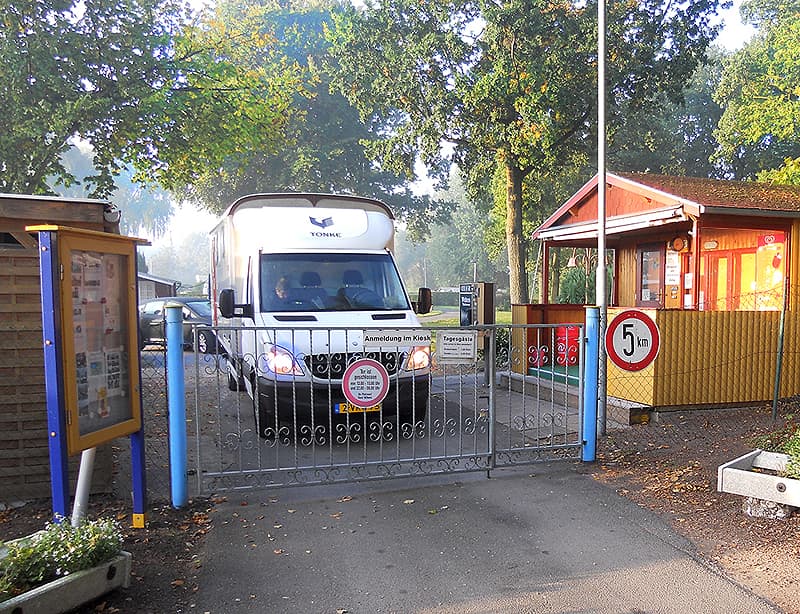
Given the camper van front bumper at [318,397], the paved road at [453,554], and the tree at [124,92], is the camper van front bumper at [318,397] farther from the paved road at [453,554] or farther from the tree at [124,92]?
the tree at [124,92]

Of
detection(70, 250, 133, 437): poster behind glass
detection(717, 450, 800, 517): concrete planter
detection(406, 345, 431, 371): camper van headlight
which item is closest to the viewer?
detection(70, 250, 133, 437): poster behind glass

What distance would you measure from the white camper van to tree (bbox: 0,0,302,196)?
6.32 meters

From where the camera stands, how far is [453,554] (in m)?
4.27

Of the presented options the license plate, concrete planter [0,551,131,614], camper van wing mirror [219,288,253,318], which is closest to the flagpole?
A: the license plate

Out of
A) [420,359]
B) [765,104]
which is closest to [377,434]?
[420,359]

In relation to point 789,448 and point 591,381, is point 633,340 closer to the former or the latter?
point 591,381

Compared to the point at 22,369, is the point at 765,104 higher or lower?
higher

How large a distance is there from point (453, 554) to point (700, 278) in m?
10.3

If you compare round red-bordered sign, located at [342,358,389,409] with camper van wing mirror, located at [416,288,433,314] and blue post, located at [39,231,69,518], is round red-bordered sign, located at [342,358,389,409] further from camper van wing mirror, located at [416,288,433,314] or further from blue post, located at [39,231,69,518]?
camper van wing mirror, located at [416,288,433,314]

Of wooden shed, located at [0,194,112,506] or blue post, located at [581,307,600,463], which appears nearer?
wooden shed, located at [0,194,112,506]

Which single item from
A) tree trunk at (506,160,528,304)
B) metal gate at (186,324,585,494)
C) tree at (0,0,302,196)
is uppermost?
tree at (0,0,302,196)

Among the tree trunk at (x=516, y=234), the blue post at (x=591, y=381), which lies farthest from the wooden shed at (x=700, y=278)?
the tree trunk at (x=516, y=234)

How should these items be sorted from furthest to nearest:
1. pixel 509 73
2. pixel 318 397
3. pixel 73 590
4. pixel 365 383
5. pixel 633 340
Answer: pixel 509 73 → pixel 633 340 → pixel 318 397 → pixel 365 383 → pixel 73 590

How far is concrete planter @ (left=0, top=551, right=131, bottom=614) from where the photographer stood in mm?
3035
